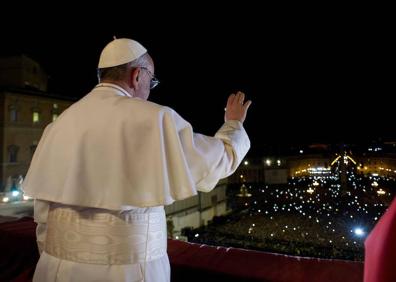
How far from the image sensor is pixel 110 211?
3.92 ft

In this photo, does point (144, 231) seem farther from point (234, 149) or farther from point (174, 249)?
point (174, 249)

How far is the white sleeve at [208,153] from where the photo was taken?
45.6 inches

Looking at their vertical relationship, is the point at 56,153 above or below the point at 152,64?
below

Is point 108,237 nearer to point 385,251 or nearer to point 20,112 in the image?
point 385,251

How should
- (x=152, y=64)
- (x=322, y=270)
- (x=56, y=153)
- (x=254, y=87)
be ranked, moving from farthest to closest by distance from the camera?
(x=254, y=87), (x=322, y=270), (x=152, y=64), (x=56, y=153)

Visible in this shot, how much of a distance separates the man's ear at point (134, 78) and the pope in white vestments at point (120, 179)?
75 mm

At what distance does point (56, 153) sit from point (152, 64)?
1.70ft

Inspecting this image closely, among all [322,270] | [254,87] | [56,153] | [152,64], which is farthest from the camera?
[254,87]

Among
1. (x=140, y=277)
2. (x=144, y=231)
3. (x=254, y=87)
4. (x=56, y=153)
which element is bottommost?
(x=140, y=277)

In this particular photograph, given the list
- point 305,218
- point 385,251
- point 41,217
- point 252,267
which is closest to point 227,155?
point 385,251

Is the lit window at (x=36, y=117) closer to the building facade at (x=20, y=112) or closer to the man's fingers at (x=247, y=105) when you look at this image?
the building facade at (x=20, y=112)

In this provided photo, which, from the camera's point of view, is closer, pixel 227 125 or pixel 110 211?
pixel 110 211

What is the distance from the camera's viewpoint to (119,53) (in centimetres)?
129

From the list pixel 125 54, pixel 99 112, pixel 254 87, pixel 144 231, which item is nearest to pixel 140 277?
pixel 144 231
